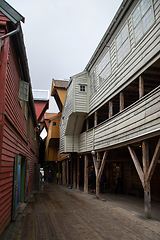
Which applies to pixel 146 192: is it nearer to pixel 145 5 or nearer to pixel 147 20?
pixel 147 20

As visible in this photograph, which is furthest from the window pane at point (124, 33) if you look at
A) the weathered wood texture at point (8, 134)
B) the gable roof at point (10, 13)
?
the gable roof at point (10, 13)

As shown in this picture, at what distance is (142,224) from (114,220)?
3.02 ft

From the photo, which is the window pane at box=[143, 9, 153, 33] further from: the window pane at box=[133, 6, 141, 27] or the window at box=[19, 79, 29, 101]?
the window at box=[19, 79, 29, 101]

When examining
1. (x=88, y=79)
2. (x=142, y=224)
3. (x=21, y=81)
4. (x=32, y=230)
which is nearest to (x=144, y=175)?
(x=142, y=224)

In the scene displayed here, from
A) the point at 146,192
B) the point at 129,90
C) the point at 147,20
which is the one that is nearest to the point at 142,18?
the point at 147,20

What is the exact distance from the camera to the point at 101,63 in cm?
1185

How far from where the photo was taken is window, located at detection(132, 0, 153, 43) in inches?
282

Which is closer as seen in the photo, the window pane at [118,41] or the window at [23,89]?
the window at [23,89]

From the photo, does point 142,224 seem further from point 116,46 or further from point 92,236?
point 116,46

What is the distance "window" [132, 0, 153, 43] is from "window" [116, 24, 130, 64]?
2.13ft

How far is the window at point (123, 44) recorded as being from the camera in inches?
345

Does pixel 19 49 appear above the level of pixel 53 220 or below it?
above

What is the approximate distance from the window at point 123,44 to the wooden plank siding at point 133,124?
2.39 meters

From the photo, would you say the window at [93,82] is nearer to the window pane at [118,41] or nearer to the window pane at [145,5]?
the window pane at [118,41]
